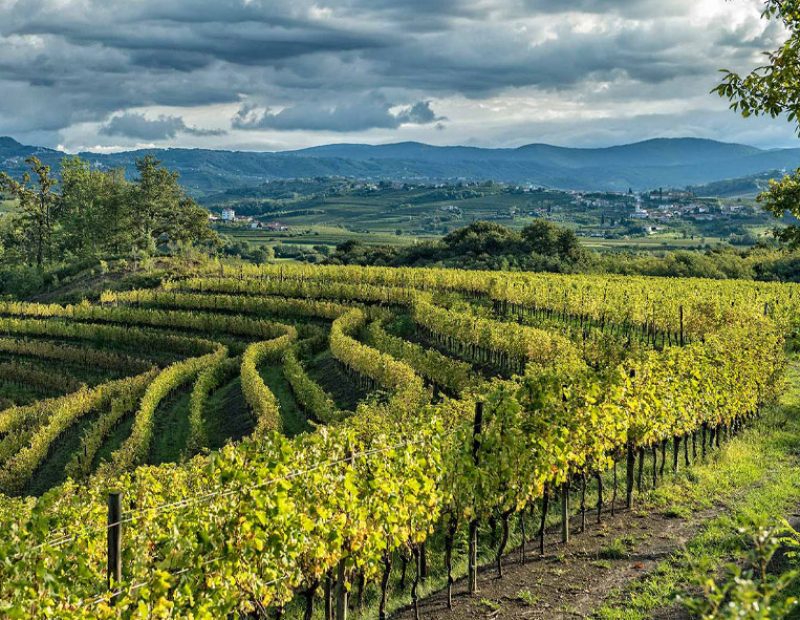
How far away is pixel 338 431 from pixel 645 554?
25.9 feet

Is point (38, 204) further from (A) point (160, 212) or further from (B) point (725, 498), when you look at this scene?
(B) point (725, 498)

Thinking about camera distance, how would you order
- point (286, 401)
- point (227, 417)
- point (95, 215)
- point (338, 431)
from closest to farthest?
point (338, 431)
point (227, 417)
point (286, 401)
point (95, 215)

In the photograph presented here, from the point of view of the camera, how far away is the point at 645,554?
54.4 feet

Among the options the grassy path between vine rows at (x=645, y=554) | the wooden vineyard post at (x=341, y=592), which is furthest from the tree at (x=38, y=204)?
the wooden vineyard post at (x=341, y=592)

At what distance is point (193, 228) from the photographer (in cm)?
11212

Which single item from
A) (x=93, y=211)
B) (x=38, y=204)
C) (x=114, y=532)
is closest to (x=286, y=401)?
(x=114, y=532)

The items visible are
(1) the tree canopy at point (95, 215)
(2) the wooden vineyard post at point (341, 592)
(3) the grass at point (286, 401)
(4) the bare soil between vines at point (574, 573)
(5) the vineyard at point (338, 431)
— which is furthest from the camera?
(1) the tree canopy at point (95, 215)

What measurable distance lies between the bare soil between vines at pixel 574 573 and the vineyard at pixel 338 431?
1.96ft

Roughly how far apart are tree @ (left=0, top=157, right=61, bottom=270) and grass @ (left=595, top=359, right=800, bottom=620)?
106 meters

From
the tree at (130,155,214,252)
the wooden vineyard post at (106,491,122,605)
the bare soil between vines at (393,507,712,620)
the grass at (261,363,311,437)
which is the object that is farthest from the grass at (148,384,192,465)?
the tree at (130,155,214,252)

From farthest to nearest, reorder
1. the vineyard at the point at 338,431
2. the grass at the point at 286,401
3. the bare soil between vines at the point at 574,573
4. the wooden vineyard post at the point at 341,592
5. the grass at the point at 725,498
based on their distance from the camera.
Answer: the grass at the point at 286,401, the bare soil between vines at the point at 574,573, the grass at the point at 725,498, the wooden vineyard post at the point at 341,592, the vineyard at the point at 338,431

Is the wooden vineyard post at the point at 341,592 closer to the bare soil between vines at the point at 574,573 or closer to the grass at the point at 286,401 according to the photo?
the bare soil between vines at the point at 574,573

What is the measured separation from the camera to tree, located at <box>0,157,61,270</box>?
363 ft

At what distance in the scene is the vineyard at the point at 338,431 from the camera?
11.2 meters
